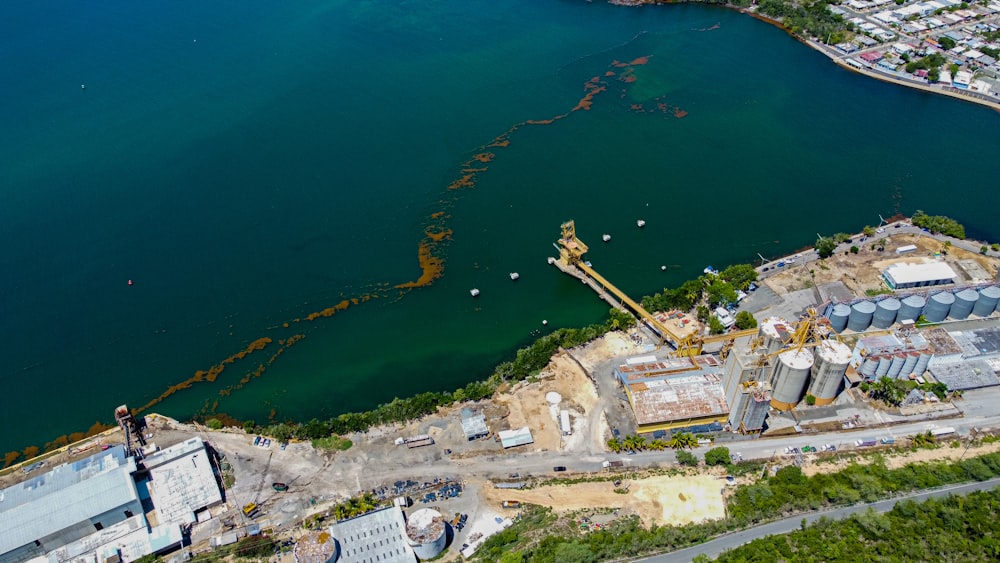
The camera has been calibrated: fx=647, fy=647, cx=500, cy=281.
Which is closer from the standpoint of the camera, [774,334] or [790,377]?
[790,377]

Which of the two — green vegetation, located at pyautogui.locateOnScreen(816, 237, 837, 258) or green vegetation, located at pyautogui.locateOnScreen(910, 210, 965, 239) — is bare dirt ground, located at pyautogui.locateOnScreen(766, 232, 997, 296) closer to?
green vegetation, located at pyautogui.locateOnScreen(816, 237, 837, 258)

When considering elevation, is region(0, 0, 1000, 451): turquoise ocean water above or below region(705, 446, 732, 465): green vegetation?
above

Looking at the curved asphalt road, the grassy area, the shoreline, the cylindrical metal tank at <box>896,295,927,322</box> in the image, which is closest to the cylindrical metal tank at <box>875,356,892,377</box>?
the cylindrical metal tank at <box>896,295,927,322</box>

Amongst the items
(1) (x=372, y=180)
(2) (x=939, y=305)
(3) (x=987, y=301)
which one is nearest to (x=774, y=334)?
(2) (x=939, y=305)

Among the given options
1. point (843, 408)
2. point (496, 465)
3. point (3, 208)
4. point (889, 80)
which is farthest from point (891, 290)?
point (3, 208)

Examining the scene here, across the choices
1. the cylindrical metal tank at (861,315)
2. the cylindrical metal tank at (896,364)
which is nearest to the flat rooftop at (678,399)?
the cylindrical metal tank at (896,364)

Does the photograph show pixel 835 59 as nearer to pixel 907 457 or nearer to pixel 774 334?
pixel 774 334
